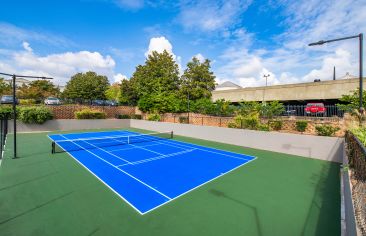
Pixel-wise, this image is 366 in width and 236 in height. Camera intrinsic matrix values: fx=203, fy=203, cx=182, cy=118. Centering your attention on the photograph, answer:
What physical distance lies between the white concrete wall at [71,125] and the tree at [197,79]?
32.6ft

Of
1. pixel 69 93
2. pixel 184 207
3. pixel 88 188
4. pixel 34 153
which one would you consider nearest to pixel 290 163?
pixel 184 207

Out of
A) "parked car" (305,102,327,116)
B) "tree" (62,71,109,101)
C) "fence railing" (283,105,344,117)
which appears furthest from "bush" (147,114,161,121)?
"tree" (62,71,109,101)

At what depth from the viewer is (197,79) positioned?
30.0 m

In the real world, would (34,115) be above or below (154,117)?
above

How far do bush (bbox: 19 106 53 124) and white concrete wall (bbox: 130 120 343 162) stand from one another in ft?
49.1

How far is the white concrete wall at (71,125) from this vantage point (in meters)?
20.5

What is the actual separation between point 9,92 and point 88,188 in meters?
48.2

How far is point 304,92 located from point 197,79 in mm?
14262

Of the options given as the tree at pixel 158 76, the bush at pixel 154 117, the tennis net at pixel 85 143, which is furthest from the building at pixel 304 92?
the tennis net at pixel 85 143

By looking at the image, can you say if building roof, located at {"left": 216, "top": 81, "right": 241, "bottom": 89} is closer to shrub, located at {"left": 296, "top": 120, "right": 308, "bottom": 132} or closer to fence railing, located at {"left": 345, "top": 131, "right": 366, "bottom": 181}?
shrub, located at {"left": 296, "top": 120, "right": 308, "bottom": 132}

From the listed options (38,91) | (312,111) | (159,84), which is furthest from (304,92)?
(38,91)

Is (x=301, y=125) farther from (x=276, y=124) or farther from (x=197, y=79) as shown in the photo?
(x=197, y=79)

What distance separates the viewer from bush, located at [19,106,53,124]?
790 inches

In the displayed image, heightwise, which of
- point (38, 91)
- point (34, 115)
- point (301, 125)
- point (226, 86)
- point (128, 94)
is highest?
point (226, 86)
